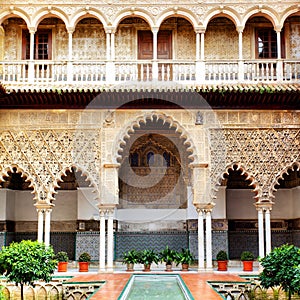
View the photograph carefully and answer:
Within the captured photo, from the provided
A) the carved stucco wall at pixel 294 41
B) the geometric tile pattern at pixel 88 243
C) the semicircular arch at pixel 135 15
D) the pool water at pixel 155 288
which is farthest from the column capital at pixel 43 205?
the carved stucco wall at pixel 294 41

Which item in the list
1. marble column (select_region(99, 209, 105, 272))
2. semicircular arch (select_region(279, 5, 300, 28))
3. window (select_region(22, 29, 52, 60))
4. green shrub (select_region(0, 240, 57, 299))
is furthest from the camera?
window (select_region(22, 29, 52, 60))

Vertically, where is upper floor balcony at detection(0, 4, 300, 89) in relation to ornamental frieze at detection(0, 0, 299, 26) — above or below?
below

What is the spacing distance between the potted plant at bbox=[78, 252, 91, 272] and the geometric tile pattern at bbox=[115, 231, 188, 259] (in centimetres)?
167

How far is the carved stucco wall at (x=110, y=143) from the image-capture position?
13.9 meters

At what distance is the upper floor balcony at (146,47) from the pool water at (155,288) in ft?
14.7

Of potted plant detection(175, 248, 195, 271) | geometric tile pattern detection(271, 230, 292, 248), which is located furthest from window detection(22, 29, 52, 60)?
geometric tile pattern detection(271, 230, 292, 248)

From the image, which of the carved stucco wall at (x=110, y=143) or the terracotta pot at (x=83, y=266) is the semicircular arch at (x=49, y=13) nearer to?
the carved stucco wall at (x=110, y=143)

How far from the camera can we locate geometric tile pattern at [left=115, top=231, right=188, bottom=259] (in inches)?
648

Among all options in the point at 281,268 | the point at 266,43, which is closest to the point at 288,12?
the point at 266,43

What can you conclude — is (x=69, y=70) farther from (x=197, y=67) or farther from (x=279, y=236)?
(x=279, y=236)

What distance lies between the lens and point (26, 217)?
1684 centimetres

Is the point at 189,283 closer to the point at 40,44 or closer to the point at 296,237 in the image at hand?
the point at 296,237

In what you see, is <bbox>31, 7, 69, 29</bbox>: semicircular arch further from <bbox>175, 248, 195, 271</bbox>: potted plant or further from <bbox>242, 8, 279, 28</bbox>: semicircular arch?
<bbox>175, 248, 195, 271</bbox>: potted plant

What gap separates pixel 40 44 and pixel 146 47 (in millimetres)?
2761
